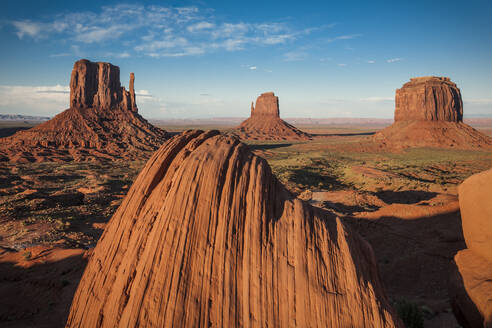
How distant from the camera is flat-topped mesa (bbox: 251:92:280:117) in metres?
133

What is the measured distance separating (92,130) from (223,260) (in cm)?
7087

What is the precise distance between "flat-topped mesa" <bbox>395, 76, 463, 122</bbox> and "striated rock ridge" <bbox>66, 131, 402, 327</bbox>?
308 feet

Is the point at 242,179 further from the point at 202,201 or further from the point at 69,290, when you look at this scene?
the point at 69,290

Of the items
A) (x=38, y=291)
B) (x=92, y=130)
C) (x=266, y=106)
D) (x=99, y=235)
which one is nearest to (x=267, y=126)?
(x=266, y=106)

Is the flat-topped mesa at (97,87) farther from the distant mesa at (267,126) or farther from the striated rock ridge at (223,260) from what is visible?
the striated rock ridge at (223,260)

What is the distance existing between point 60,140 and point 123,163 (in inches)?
901

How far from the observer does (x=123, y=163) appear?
49.2 meters

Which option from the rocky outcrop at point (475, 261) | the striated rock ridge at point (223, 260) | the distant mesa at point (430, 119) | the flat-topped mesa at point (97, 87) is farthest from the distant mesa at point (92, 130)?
the distant mesa at point (430, 119)

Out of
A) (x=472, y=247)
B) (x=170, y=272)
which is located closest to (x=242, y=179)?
(x=170, y=272)

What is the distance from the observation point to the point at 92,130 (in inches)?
2520

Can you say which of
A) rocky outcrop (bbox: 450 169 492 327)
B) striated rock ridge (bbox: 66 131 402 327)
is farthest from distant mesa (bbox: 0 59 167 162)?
rocky outcrop (bbox: 450 169 492 327)

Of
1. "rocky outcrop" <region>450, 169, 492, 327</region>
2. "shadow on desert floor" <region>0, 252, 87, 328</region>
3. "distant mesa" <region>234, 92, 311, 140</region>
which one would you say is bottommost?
"shadow on desert floor" <region>0, 252, 87, 328</region>

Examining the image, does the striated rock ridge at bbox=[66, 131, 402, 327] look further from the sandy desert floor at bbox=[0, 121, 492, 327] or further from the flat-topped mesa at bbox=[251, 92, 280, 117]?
the flat-topped mesa at bbox=[251, 92, 280, 117]

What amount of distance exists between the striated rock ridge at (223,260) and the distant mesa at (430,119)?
251 feet
